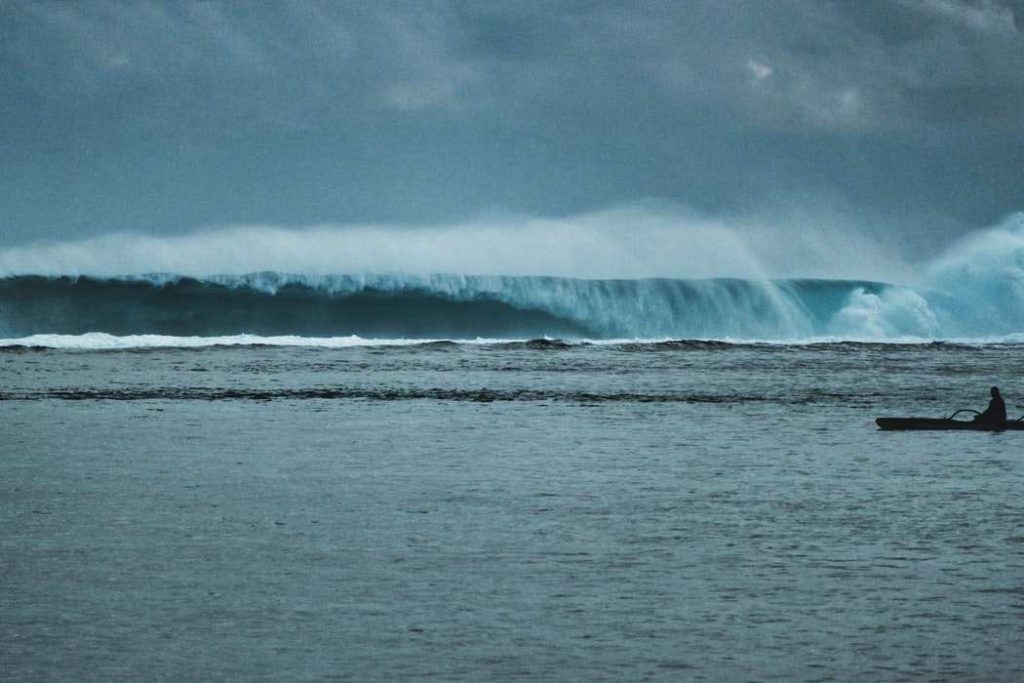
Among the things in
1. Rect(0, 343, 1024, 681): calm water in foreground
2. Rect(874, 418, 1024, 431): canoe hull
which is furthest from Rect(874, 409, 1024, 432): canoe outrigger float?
Rect(0, 343, 1024, 681): calm water in foreground

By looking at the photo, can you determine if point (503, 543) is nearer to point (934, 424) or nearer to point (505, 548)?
point (505, 548)

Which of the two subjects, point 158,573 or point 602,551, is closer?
point 158,573

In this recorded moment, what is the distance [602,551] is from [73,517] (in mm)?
5028

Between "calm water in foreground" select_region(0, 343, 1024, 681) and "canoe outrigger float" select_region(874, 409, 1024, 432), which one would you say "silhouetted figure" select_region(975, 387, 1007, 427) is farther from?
"calm water in foreground" select_region(0, 343, 1024, 681)

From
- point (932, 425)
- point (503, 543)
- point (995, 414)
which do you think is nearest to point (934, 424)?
point (932, 425)

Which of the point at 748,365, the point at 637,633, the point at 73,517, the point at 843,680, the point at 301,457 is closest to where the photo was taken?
the point at 843,680

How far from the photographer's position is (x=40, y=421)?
2314 cm

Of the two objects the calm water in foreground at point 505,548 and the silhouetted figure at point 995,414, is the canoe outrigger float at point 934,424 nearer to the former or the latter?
the silhouetted figure at point 995,414

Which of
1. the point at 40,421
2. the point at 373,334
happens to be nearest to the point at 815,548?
the point at 40,421

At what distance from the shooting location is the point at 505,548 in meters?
10.4

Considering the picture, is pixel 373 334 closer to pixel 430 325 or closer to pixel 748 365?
pixel 430 325

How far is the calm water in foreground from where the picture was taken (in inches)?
284

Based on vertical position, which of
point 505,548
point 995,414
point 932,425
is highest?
point 995,414

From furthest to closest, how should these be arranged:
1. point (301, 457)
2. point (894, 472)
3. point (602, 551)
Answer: point (301, 457) → point (894, 472) → point (602, 551)
